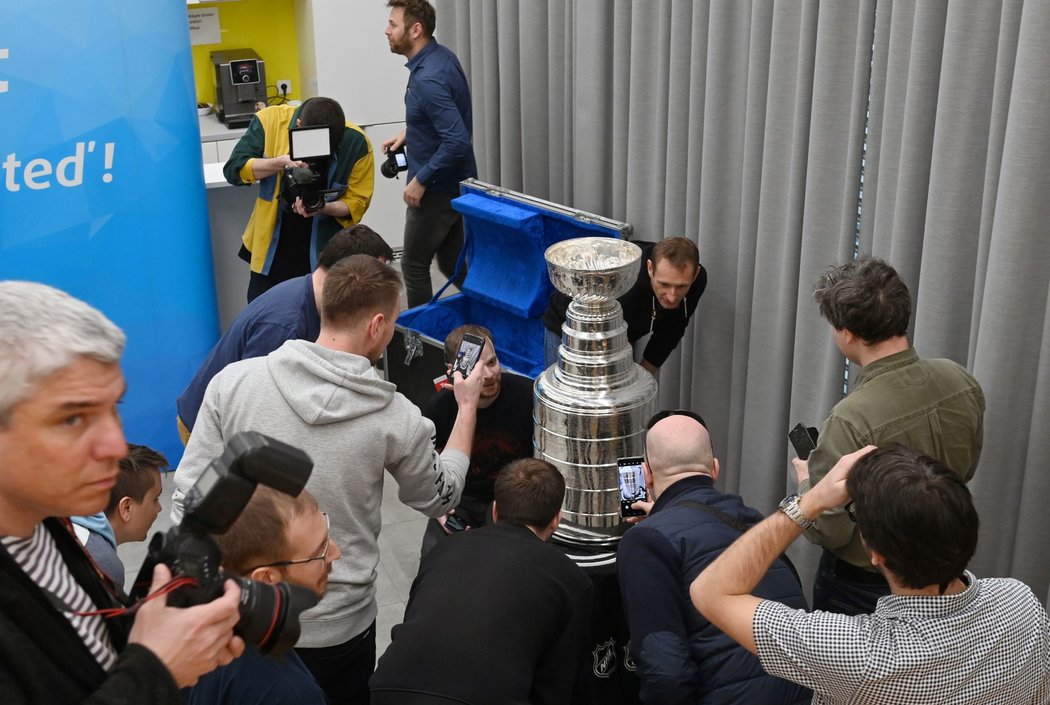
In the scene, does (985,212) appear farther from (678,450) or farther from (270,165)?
(270,165)

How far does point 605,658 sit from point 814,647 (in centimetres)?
114

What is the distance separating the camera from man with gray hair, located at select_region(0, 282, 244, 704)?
1.18 meters

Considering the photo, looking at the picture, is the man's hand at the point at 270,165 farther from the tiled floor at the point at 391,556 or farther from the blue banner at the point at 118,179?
the tiled floor at the point at 391,556

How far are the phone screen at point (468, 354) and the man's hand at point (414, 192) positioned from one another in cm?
199

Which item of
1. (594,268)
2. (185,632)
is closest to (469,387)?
(594,268)

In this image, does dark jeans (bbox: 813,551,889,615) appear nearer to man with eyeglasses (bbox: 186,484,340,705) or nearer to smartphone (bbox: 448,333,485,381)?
smartphone (bbox: 448,333,485,381)

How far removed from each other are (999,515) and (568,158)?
241cm

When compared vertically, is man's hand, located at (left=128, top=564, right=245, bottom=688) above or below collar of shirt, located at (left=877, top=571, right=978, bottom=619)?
above

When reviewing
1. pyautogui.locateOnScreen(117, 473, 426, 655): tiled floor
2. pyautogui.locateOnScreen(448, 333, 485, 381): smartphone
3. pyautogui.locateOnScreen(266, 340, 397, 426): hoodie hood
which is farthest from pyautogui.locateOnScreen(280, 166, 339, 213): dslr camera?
pyautogui.locateOnScreen(266, 340, 397, 426): hoodie hood

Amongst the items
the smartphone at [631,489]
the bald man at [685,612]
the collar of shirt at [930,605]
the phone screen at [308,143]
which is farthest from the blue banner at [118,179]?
the collar of shirt at [930,605]

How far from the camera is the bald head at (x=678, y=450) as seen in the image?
8.46 feet

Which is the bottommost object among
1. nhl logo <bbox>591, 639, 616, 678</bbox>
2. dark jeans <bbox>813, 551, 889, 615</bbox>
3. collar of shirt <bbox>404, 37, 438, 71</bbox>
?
nhl logo <bbox>591, 639, 616, 678</bbox>

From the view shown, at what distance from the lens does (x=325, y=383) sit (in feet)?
7.93

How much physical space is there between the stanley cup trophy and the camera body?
5.25ft
